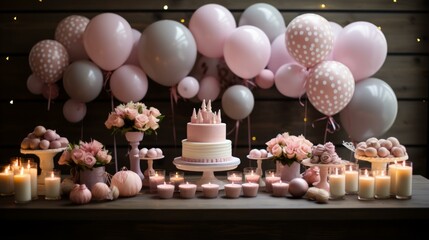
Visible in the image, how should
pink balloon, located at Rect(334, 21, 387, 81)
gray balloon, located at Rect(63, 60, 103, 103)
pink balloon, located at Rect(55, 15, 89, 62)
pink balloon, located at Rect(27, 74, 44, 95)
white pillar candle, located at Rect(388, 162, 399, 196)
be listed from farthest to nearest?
pink balloon, located at Rect(27, 74, 44, 95), pink balloon, located at Rect(55, 15, 89, 62), gray balloon, located at Rect(63, 60, 103, 103), pink balloon, located at Rect(334, 21, 387, 81), white pillar candle, located at Rect(388, 162, 399, 196)

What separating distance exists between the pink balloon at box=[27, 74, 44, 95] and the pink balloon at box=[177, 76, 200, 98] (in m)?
0.94

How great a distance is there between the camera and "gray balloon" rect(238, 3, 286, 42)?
3451mm

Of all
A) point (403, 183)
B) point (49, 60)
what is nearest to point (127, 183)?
point (49, 60)

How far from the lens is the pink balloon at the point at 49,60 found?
11.0ft

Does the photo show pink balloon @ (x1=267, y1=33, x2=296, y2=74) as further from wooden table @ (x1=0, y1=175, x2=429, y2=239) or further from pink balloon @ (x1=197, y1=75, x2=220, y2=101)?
wooden table @ (x1=0, y1=175, x2=429, y2=239)

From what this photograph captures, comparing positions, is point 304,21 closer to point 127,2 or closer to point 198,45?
point 198,45

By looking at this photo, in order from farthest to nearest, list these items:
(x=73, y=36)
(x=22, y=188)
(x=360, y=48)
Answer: (x=73, y=36), (x=360, y=48), (x=22, y=188)

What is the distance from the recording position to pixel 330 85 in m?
3.04

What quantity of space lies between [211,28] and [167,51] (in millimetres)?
329

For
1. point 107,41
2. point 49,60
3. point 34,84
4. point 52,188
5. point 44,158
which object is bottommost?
point 52,188

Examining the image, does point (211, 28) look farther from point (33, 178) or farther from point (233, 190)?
point (33, 178)

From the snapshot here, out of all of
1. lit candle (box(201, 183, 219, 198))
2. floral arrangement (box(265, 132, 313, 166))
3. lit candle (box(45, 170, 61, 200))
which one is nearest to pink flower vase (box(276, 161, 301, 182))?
floral arrangement (box(265, 132, 313, 166))

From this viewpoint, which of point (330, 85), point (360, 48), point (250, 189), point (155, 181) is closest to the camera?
point (250, 189)

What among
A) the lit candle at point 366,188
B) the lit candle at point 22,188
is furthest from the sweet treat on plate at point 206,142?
the lit candle at point 22,188
